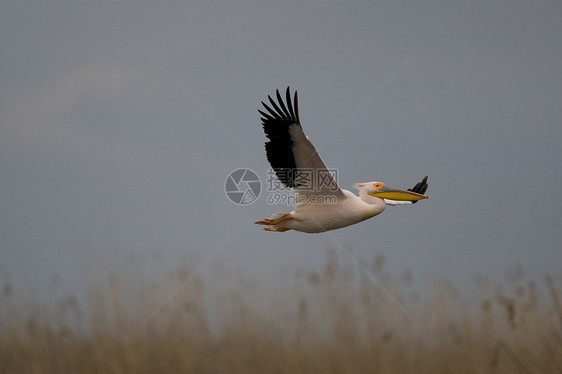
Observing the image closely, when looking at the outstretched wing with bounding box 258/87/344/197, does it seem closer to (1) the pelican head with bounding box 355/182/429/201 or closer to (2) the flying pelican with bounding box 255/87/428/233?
(2) the flying pelican with bounding box 255/87/428/233

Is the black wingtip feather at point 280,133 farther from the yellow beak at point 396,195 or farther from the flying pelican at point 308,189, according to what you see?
the yellow beak at point 396,195

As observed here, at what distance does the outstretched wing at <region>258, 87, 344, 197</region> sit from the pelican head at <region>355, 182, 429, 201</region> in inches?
40.1

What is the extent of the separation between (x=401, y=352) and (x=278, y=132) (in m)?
3.42

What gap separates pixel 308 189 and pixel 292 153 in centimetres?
86

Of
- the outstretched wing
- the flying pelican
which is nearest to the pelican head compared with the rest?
the flying pelican

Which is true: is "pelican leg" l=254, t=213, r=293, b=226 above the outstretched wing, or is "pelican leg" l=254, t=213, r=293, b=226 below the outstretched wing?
below

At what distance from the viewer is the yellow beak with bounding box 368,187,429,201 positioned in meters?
9.28

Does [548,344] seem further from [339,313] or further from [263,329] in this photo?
[263,329]

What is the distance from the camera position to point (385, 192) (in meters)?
9.31

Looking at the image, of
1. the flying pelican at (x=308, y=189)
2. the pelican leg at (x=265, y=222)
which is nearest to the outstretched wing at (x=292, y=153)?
the flying pelican at (x=308, y=189)

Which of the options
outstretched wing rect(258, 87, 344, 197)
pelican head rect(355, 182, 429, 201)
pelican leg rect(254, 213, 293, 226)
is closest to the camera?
outstretched wing rect(258, 87, 344, 197)

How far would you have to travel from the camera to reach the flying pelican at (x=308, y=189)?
7.65 meters

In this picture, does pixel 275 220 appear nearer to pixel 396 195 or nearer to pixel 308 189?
pixel 308 189

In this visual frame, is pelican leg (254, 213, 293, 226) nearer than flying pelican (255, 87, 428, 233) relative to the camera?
No
